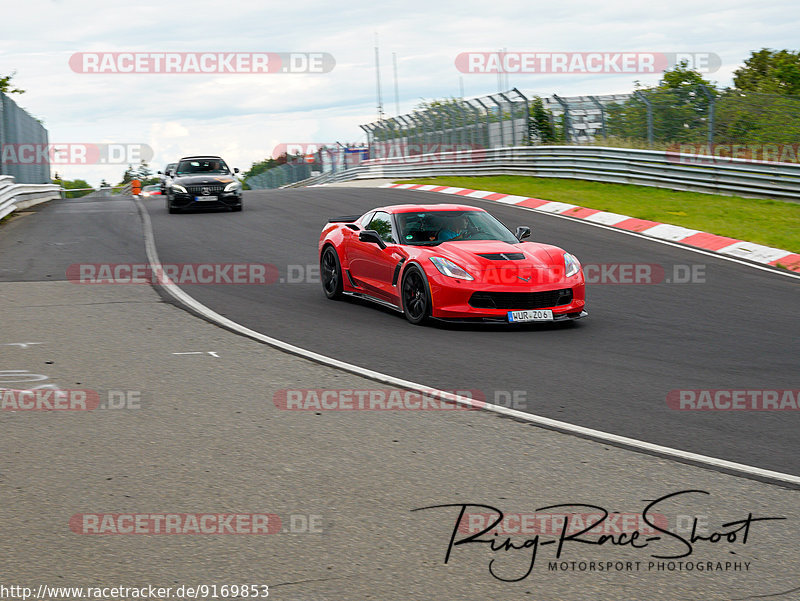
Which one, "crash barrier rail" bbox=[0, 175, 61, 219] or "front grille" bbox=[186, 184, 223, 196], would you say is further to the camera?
"front grille" bbox=[186, 184, 223, 196]

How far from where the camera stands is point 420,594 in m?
3.56

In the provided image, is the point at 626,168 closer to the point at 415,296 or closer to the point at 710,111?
the point at 710,111

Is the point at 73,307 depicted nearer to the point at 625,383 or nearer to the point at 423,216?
the point at 423,216

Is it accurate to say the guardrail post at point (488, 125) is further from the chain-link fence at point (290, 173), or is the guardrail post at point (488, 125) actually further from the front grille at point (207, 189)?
the chain-link fence at point (290, 173)

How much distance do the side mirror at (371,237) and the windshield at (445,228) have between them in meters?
0.26

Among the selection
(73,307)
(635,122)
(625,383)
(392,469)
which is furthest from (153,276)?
(635,122)

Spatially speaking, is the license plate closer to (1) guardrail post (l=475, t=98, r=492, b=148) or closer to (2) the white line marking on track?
(2) the white line marking on track

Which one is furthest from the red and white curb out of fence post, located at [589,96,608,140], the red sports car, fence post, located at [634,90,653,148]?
the red sports car

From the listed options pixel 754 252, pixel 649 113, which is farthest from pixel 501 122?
pixel 754 252

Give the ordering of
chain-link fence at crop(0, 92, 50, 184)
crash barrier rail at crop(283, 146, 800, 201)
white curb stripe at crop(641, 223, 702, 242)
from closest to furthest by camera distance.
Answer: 1. white curb stripe at crop(641, 223, 702, 242)
2. crash barrier rail at crop(283, 146, 800, 201)
3. chain-link fence at crop(0, 92, 50, 184)

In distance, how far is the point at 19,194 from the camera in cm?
2548

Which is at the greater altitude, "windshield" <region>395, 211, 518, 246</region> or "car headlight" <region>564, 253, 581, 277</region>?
"windshield" <region>395, 211, 518, 246</region>

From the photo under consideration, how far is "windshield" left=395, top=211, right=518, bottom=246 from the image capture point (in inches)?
411

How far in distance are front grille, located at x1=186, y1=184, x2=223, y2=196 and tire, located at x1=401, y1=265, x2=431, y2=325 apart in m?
14.4
